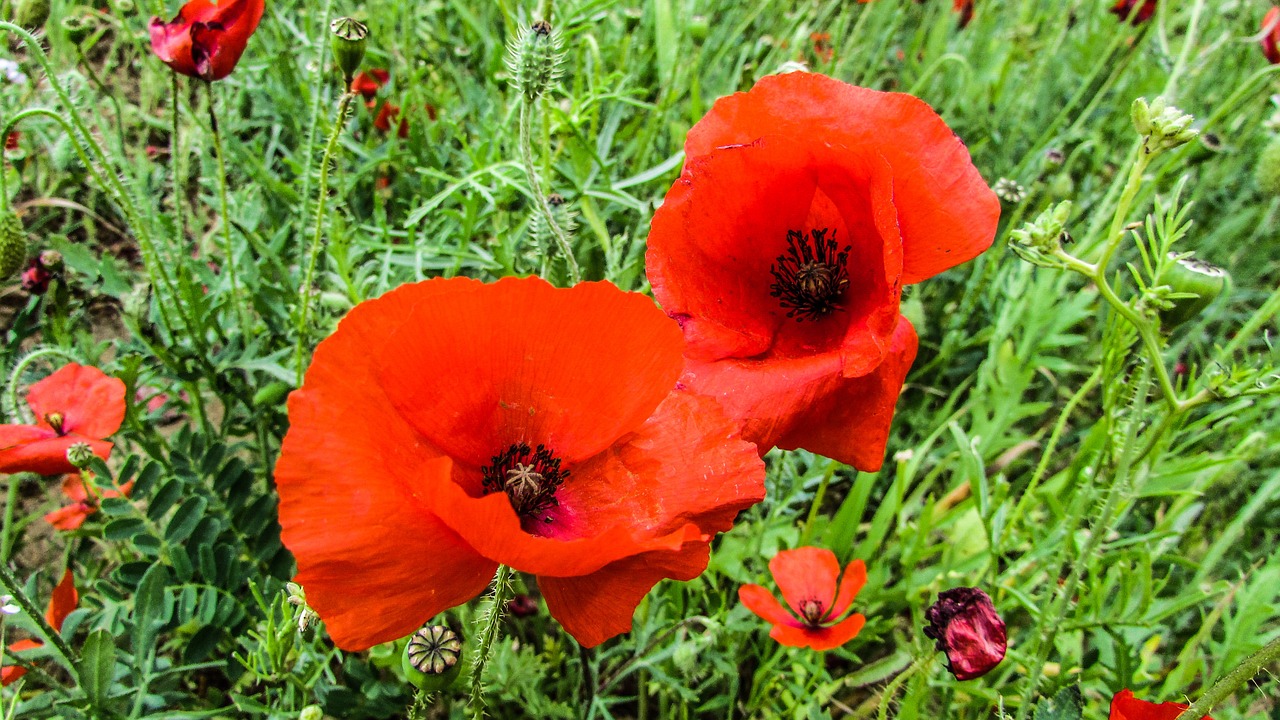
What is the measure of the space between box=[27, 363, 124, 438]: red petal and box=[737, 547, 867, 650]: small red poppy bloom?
1164 millimetres

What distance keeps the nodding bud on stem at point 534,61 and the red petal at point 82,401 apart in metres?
0.93

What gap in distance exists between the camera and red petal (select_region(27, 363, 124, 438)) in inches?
59.8

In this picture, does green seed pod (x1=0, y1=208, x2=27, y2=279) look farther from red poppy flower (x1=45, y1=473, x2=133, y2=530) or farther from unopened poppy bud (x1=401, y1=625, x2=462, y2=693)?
unopened poppy bud (x1=401, y1=625, x2=462, y2=693)

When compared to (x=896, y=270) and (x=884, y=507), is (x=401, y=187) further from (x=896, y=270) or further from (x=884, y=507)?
(x=896, y=270)

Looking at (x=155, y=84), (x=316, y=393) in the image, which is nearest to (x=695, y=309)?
(x=316, y=393)

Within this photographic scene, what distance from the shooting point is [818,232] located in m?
1.26

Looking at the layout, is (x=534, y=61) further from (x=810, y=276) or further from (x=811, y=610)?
(x=811, y=610)

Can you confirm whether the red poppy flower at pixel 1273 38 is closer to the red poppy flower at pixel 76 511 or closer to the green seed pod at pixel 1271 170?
the green seed pod at pixel 1271 170

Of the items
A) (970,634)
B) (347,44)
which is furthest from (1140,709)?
(347,44)

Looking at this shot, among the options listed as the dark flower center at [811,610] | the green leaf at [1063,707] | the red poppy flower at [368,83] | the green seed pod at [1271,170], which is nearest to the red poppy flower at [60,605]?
the dark flower center at [811,610]

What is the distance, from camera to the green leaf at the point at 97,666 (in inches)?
49.1

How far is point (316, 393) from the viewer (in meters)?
0.84

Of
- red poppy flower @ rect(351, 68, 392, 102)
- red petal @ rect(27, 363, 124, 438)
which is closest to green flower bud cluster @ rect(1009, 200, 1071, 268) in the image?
red petal @ rect(27, 363, 124, 438)

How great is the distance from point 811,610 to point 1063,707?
0.50m
